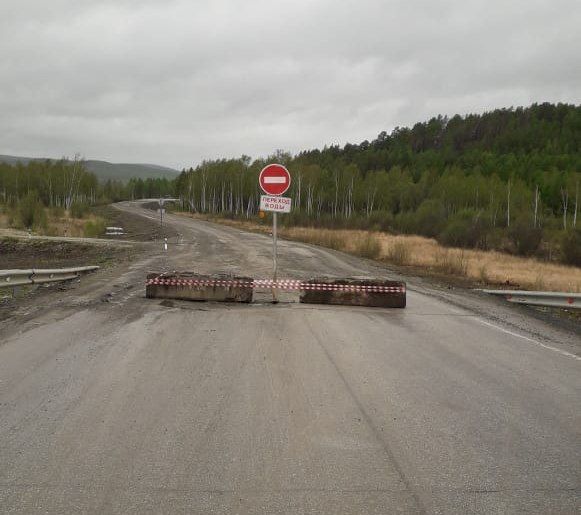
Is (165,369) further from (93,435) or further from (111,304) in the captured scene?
(111,304)

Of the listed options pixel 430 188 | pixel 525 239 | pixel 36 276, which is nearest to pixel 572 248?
pixel 525 239

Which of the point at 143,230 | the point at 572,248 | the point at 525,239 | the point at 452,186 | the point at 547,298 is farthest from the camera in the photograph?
the point at 452,186

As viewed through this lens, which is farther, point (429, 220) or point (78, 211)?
point (429, 220)

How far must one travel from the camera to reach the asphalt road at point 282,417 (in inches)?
135

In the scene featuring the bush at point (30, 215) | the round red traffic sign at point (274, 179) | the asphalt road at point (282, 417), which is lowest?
the asphalt road at point (282, 417)

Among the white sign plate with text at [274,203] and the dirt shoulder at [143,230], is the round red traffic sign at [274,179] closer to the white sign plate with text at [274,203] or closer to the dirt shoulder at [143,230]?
the white sign plate with text at [274,203]

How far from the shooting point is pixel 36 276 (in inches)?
523

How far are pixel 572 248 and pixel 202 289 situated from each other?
32.5 metres

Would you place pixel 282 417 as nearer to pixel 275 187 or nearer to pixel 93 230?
pixel 275 187

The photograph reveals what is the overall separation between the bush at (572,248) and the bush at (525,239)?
14.5 ft

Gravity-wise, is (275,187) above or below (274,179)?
below

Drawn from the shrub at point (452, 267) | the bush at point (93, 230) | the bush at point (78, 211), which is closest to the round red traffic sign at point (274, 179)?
the shrub at point (452, 267)

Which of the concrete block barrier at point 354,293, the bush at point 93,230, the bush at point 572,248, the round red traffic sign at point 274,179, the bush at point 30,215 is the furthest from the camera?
the bush at point 30,215

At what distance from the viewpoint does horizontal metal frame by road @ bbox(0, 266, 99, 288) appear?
1153 centimetres
